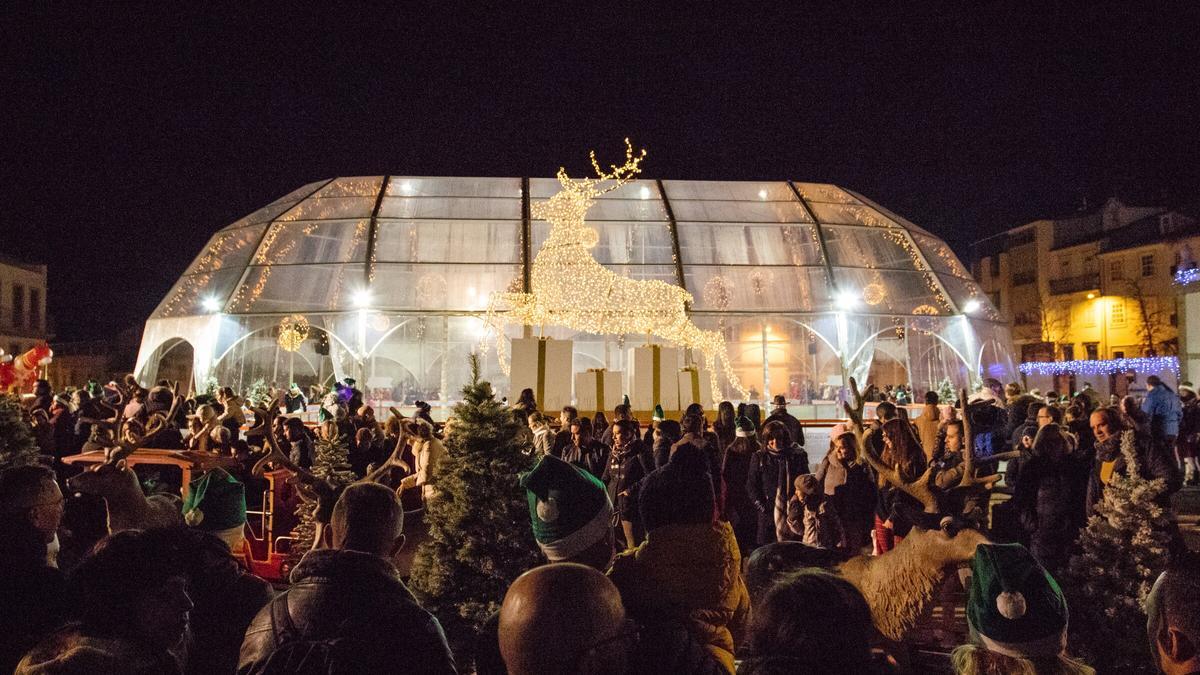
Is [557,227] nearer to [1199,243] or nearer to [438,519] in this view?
[438,519]

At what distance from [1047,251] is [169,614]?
174 ft

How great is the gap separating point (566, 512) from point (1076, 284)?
48.8 m

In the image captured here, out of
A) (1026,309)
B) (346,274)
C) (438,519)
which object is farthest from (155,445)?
(1026,309)

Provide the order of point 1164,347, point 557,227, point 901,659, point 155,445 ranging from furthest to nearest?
point 1164,347, point 557,227, point 155,445, point 901,659

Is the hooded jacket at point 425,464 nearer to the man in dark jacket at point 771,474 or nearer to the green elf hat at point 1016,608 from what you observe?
the man in dark jacket at point 771,474

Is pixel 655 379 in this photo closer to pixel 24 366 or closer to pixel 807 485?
pixel 807 485

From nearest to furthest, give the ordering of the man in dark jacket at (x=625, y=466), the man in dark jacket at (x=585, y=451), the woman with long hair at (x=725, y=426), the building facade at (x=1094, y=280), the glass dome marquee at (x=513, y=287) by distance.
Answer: the man in dark jacket at (x=625, y=466)
the man in dark jacket at (x=585, y=451)
the woman with long hair at (x=725, y=426)
the glass dome marquee at (x=513, y=287)
the building facade at (x=1094, y=280)

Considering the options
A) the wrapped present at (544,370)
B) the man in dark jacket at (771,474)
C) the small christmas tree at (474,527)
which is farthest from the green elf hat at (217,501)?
the wrapped present at (544,370)

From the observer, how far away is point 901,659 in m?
2.16

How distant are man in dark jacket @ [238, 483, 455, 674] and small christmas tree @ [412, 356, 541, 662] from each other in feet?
7.65

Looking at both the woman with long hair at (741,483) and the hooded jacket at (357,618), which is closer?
the hooded jacket at (357,618)

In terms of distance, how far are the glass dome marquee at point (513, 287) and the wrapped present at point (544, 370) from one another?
4870 millimetres

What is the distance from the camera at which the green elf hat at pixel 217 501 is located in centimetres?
393

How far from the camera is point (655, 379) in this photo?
19.1 metres
